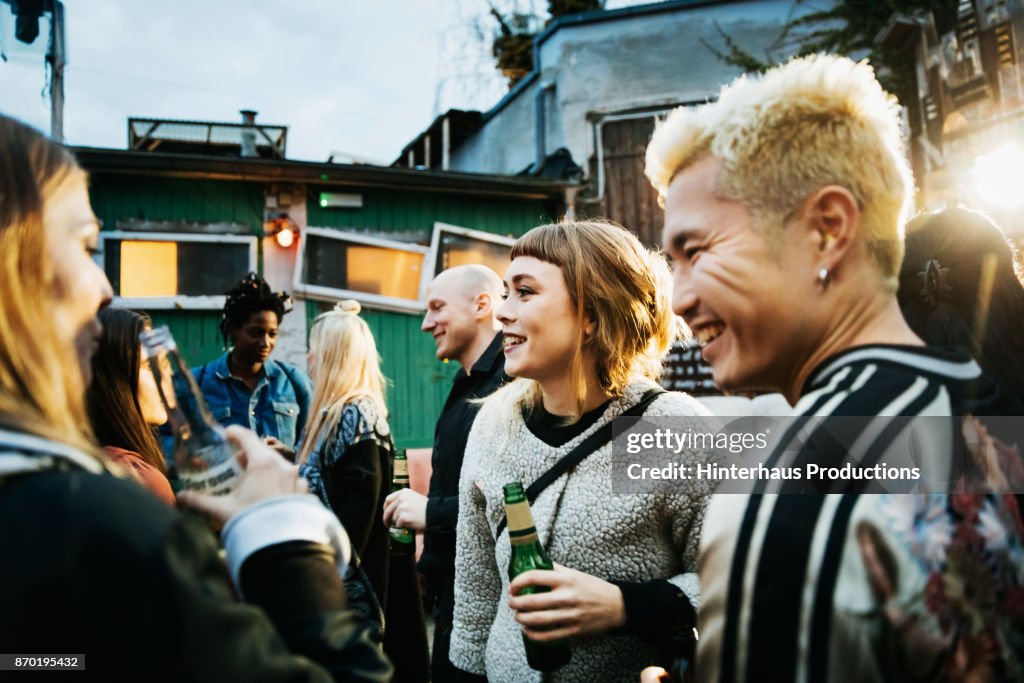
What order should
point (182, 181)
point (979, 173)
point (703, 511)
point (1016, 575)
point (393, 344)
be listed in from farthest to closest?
point (393, 344), point (182, 181), point (979, 173), point (703, 511), point (1016, 575)

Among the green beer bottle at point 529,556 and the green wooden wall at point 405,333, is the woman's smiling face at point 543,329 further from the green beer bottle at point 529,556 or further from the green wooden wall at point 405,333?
the green wooden wall at point 405,333

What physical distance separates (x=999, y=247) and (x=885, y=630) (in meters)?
1.79

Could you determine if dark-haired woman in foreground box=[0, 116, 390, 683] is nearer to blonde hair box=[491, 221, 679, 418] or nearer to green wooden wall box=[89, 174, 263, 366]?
blonde hair box=[491, 221, 679, 418]

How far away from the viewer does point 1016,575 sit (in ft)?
3.08

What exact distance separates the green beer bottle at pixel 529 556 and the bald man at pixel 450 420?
2.89 ft

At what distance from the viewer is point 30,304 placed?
3.22ft

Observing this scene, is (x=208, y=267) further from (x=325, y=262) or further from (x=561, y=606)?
(x=561, y=606)

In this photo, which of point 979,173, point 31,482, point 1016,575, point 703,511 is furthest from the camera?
point 979,173

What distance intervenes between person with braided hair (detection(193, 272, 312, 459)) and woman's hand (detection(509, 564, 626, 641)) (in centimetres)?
424

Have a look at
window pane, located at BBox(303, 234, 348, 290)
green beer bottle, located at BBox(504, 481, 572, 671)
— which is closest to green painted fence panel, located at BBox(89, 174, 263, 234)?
window pane, located at BBox(303, 234, 348, 290)

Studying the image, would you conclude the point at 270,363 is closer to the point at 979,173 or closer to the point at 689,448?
the point at 689,448

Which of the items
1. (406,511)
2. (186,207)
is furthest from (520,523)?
(186,207)

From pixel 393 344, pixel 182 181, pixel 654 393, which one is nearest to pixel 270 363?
pixel 393 344

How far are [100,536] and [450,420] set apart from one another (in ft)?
8.57
